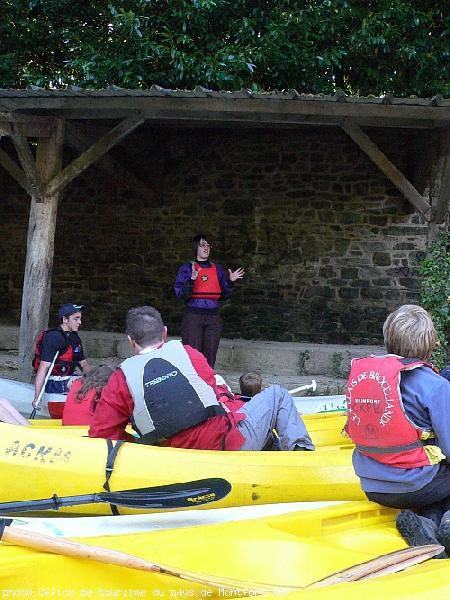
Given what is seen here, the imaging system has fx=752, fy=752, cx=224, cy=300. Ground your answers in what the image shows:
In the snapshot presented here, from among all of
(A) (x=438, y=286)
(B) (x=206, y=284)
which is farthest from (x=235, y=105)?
(A) (x=438, y=286)

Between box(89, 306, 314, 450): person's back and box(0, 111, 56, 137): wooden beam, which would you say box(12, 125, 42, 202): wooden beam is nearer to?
box(0, 111, 56, 137): wooden beam

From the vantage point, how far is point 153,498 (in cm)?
309

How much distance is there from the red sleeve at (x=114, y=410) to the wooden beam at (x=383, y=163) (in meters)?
4.07

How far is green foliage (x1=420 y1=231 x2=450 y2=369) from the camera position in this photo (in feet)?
23.2

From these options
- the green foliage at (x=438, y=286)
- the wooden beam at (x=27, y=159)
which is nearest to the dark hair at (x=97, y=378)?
the wooden beam at (x=27, y=159)

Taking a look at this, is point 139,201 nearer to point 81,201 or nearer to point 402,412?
point 81,201

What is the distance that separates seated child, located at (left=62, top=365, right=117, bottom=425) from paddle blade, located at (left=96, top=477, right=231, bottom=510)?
3.62 ft

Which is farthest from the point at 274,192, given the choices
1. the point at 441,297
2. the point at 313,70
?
the point at 441,297

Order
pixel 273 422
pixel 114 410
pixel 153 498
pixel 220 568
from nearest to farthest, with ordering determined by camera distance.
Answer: pixel 220 568
pixel 153 498
pixel 114 410
pixel 273 422

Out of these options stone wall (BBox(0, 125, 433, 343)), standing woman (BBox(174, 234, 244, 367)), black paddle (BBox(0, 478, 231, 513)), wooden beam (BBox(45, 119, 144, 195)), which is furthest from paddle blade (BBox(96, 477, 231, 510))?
stone wall (BBox(0, 125, 433, 343))

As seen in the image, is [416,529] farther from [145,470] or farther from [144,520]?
[145,470]

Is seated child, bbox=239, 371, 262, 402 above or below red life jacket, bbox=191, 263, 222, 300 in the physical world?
below

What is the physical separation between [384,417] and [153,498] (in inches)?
39.4

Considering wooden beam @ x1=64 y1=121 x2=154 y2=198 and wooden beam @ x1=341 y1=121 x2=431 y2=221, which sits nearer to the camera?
wooden beam @ x1=341 y1=121 x2=431 y2=221
